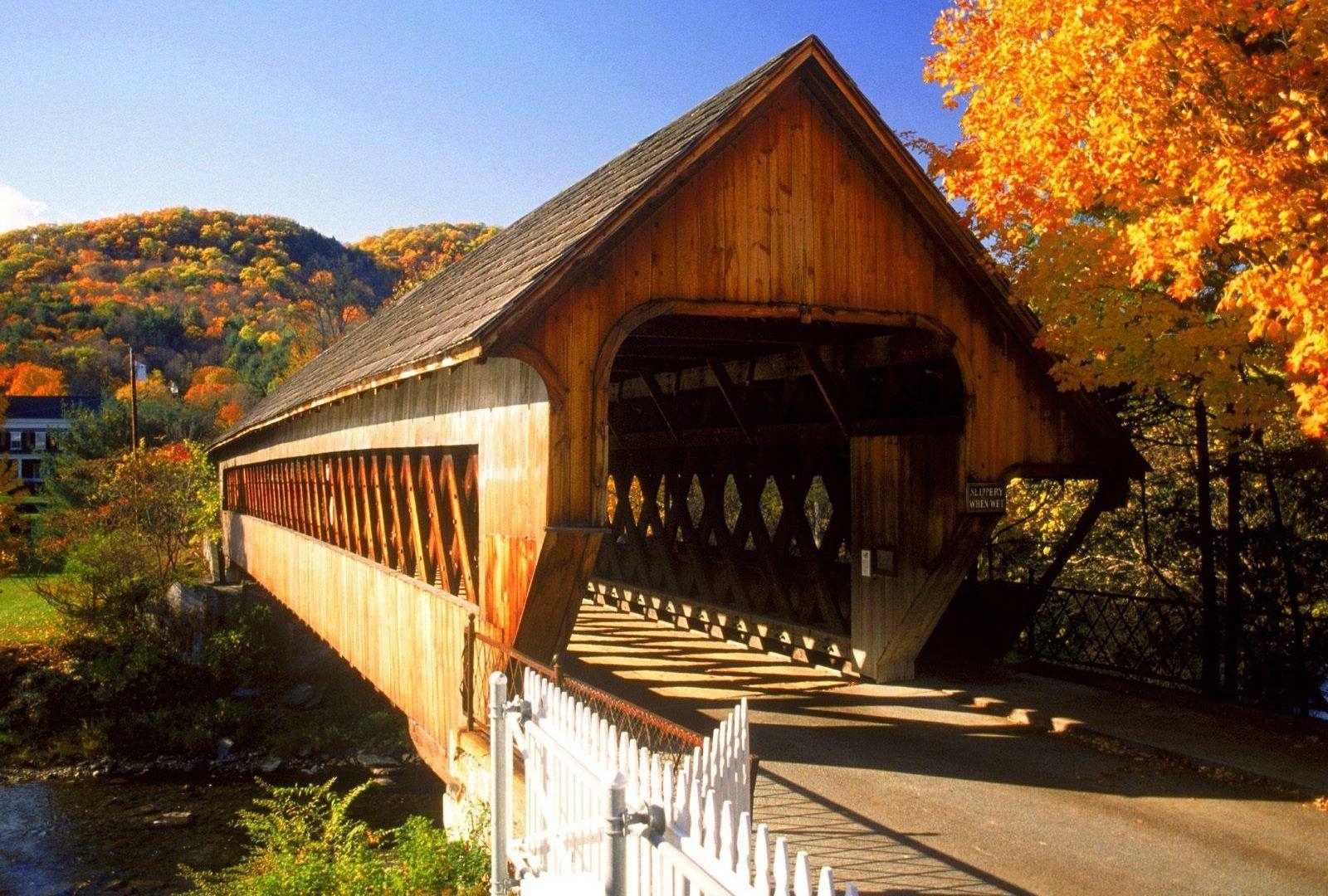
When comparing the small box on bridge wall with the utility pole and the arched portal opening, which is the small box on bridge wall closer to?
the arched portal opening

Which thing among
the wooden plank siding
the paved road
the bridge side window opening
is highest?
the wooden plank siding

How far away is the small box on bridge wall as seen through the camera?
9758mm

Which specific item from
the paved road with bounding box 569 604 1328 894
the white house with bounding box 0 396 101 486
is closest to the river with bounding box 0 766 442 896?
the paved road with bounding box 569 604 1328 894

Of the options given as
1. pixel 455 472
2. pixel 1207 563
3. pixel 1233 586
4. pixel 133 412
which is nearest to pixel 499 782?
pixel 455 472

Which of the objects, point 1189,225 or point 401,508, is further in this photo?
point 401,508

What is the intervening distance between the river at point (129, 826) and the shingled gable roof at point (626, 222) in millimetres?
8438

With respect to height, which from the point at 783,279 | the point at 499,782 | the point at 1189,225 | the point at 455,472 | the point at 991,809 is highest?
the point at 1189,225

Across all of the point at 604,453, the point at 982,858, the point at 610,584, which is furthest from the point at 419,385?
the point at 610,584

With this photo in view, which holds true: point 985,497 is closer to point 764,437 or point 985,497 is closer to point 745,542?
point 764,437

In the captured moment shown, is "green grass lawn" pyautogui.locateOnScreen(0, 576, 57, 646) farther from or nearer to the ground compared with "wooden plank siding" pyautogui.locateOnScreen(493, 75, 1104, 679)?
nearer to the ground

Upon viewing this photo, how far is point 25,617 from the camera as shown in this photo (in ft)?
105

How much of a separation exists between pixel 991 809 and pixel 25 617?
107 feet

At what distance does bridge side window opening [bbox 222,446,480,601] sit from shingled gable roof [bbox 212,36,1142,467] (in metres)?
1.01

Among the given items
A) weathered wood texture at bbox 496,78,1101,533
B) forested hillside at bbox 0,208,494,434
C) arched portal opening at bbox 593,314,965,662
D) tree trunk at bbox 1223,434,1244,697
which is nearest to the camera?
weathered wood texture at bbox 496,78,1101,533
